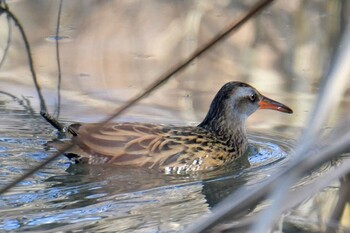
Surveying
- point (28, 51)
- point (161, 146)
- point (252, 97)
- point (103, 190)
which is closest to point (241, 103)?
point (252, 97)

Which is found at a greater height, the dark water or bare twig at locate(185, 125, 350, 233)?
bare twig at locate(185, 125, 350, 233)

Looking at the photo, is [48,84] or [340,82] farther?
[48,84]

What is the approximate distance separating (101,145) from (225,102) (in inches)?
44.2

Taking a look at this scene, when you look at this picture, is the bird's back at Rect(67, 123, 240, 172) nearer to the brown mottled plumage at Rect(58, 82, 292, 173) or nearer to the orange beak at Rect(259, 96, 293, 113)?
the brown mottled plumage at Rect(58, 82, 292, 173)

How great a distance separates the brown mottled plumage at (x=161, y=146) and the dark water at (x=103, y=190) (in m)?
0.08

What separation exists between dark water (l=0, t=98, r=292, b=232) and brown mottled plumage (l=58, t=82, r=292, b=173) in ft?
0.27

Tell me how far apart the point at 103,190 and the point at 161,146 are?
73 cm

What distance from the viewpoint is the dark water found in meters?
4.60

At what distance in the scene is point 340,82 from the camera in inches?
79.5

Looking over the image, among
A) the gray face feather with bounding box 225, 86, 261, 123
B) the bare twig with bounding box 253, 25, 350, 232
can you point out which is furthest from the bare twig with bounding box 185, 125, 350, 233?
the gray face feather with bounding box 225, 86, 261, 123

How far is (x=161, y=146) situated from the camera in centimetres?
588

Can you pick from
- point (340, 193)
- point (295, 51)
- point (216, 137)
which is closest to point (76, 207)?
point (216, 137)

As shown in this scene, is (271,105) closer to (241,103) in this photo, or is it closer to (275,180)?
(241,103)

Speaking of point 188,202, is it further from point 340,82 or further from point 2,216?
point 340,82
